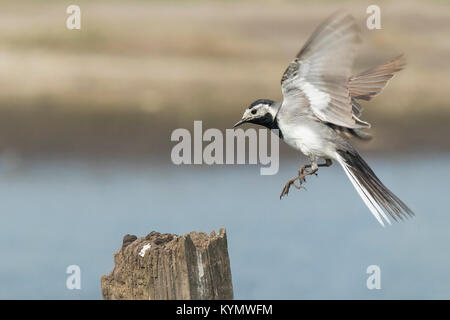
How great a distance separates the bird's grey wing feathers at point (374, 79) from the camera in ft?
21.4

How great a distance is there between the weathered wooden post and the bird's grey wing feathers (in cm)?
216

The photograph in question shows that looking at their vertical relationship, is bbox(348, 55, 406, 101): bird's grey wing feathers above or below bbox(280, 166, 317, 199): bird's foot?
above

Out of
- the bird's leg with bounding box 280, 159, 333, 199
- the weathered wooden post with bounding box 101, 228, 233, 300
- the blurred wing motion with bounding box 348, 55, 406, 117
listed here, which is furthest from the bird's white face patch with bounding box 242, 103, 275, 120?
the weathered wooden post with bounding box 101, 228, 233, 300

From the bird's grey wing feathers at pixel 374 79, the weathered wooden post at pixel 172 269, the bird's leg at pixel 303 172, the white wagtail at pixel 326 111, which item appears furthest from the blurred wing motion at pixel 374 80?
the weathered wooden post at pixel 172 269

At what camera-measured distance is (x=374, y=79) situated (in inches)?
258

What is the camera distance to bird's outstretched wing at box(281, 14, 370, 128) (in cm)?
524

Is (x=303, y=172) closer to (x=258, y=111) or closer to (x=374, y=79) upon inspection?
(x=258, y=111)

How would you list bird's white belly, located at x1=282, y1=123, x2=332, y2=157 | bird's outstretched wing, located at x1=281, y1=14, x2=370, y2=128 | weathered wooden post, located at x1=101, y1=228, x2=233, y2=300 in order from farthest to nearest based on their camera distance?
bird's white belly, located at x1=282, y1=123, x2=332, y2=157
bird's outstretched wing, located at x1=281, y1=14, x2=370, y2=128
weathered wooden post, located at x1=101, y1=228, x2=233, y2=300

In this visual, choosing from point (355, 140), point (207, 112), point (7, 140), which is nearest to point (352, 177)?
point (355, 140)

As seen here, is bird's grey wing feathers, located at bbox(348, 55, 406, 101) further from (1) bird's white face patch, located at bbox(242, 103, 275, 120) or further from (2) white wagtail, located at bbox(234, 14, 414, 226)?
(1) bird's white face patch, located at bbox(242, 103, 275, 120)

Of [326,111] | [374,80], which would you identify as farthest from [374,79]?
[326,111]

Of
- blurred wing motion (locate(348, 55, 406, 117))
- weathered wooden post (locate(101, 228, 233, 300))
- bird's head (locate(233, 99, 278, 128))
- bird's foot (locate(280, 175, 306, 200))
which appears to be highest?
blurred wing motion (locate(348, 55, 406, 117))

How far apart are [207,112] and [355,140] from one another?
7844mm

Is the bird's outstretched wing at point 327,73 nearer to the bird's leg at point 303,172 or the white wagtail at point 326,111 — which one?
the white wagtail at point 326,111
